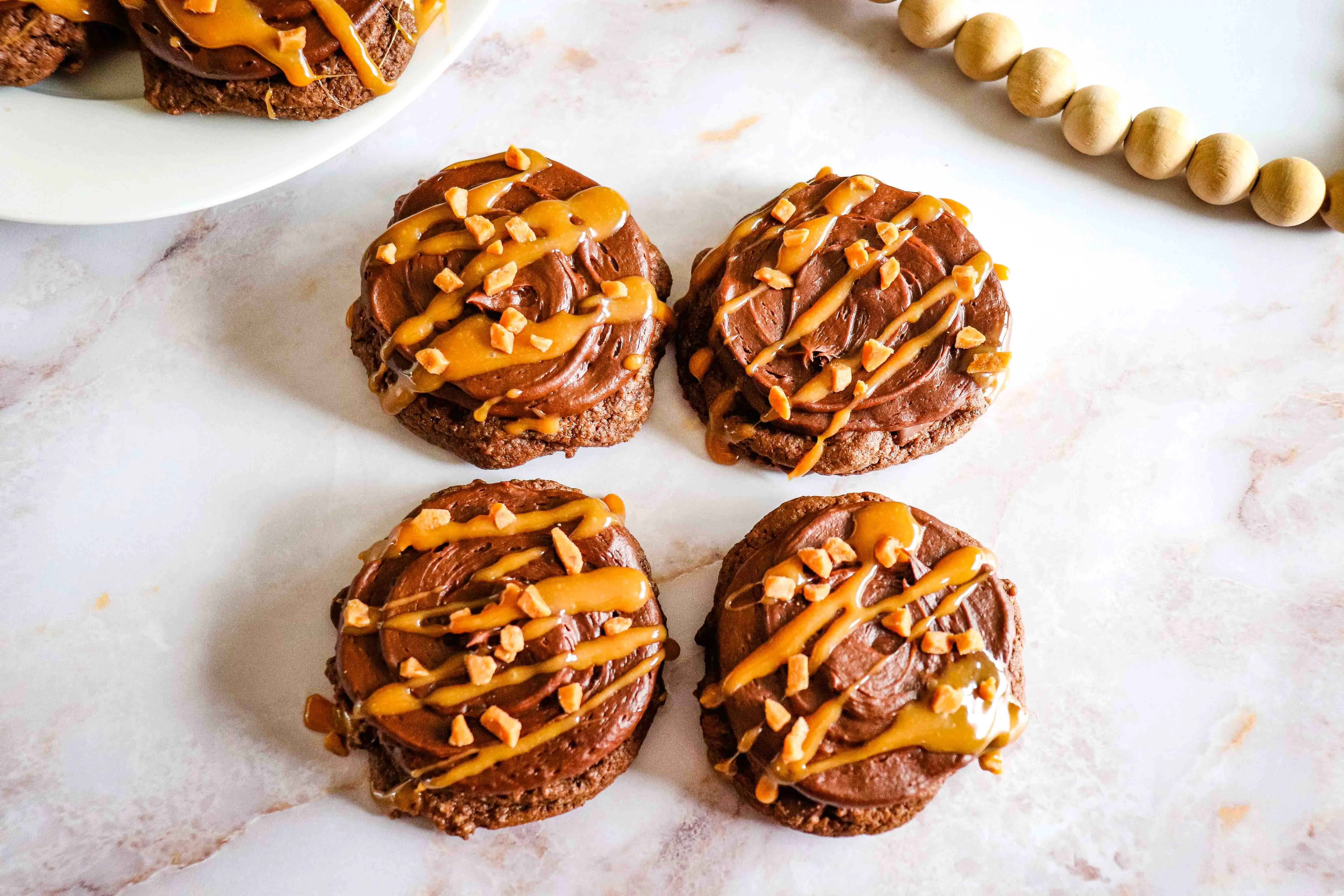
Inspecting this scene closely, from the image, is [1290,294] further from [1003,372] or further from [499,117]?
[499,117]

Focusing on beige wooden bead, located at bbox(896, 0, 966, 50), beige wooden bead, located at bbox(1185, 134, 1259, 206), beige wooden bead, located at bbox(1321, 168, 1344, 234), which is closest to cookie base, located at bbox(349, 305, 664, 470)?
beige wooden bead, located at bbox(896, 0, 966, 50)

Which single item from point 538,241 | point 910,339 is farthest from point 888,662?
point 538,241

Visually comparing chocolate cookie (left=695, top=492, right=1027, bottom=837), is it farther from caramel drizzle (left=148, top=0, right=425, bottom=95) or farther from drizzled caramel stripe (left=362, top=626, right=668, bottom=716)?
caramel drizzle (left=148, top=0, right=425, bottom=95)

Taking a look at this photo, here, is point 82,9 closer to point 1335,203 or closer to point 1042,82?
point 1042,82

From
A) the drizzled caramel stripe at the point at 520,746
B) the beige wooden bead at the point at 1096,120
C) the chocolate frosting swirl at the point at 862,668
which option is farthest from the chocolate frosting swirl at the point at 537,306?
the beige wooden bead at the point at 1096,120

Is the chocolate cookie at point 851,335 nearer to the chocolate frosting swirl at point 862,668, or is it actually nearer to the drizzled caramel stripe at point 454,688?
the chocolate frosting swirl at point 862,668

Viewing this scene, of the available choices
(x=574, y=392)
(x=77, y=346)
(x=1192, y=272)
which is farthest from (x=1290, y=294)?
(x=77, y=346)
